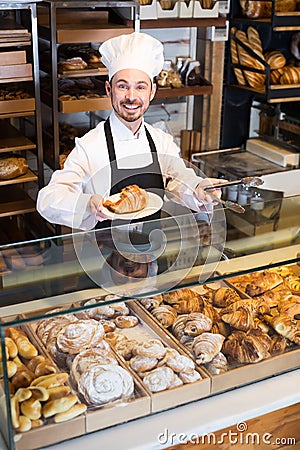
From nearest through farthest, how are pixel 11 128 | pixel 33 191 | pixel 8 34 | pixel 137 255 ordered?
pixel 137 255, pixel 8 34, pixel 11 128, pixel 33 191

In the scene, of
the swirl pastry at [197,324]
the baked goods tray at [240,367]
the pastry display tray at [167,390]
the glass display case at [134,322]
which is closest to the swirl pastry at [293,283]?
the glass display case at [134,322]

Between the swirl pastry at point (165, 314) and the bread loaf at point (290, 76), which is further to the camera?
the bread loaf at point (290, 76)

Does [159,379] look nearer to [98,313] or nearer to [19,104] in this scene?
[98,313]

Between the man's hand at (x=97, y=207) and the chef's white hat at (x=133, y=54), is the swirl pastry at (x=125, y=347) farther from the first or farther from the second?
the chef's white hat at (x=133, y=54)

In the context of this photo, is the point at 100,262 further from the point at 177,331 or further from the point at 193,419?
the point at 193,419

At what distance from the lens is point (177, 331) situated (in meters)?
1.32

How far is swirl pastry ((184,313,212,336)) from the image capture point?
1313 mm

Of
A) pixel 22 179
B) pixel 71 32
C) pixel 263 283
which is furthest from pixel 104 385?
pixel 71 32

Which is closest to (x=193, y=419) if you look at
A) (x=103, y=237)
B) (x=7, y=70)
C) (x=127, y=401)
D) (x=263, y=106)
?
(x=127, y=401)

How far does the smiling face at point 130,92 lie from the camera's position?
1.85m

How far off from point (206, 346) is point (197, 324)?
6 cm

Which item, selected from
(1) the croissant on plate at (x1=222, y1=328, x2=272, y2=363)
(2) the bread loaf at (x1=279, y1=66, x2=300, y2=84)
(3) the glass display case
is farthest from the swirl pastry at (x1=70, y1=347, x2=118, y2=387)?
(2) the bread loaf at (x1=279, y1=66, x2=300, y2=84)

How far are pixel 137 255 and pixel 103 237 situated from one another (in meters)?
0.13

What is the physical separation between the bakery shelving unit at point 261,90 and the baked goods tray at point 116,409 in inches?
98.8
